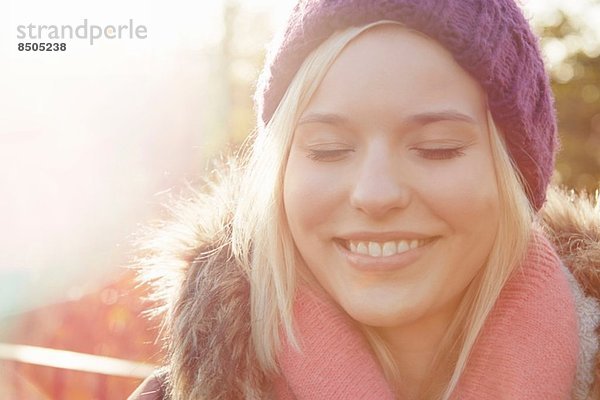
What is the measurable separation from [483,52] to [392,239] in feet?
1.60

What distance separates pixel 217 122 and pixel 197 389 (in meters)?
11.4

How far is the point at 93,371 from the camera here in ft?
12.3

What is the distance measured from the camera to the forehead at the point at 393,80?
1.85 meters

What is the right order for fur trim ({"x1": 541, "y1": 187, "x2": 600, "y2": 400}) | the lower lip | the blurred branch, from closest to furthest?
the lower lip → fur trim ({"x1": 541, "y1": 187, "x2": 600, "y2": 400}) → the blurred branch

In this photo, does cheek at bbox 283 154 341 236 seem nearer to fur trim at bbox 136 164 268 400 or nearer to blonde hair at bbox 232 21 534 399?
blonde hair at bbox 232 21 534 399

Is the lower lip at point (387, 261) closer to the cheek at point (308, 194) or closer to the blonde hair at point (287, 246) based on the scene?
the cheek at point (308, 194)

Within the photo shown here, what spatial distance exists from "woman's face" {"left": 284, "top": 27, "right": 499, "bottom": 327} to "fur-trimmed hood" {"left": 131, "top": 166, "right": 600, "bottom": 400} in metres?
0.31

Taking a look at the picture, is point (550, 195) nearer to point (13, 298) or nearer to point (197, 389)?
point (197, 389)

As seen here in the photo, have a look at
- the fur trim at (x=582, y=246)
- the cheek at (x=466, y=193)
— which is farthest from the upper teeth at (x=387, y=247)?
the fur trim at (x=582, y=246)

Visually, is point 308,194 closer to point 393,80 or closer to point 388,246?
point 388,246

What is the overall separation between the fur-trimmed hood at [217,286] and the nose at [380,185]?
52cm

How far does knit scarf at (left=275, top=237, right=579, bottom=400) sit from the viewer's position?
2.01 metres

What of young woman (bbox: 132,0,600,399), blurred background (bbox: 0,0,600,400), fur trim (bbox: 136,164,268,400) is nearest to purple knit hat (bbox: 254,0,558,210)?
young woman (bbox: 132,0,600,399)

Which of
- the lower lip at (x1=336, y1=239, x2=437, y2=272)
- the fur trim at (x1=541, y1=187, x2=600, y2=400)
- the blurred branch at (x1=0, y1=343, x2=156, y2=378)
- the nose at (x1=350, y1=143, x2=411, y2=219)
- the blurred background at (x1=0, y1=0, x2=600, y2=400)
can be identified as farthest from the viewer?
the blurred background at (x1=0, y1=0, x2=600, y2=400)
